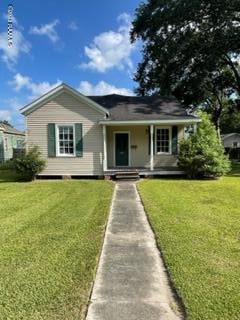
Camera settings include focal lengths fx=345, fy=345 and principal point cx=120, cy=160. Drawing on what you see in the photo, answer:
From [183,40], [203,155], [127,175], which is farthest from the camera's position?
[183,40]

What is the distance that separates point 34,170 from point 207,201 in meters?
8.88

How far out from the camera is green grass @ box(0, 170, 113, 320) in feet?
11.7

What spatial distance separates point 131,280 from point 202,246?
181cm

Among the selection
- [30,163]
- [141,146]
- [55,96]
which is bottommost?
[30,163]

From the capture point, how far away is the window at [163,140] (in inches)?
710

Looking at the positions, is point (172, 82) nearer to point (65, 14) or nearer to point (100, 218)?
point (65, 14)

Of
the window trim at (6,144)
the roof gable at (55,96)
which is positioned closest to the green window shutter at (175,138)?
the roof gable at (55,96)

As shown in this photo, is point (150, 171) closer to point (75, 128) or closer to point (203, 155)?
point (203, 155)

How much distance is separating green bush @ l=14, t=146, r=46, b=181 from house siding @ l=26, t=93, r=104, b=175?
0.50m

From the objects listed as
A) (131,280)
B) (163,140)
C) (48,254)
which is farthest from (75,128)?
(131,280)

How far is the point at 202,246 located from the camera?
5496 millimetres

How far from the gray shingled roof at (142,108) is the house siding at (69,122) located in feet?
4.12

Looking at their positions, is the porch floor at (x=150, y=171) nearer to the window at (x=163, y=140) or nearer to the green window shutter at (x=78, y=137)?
the window at (x=163, y=140)

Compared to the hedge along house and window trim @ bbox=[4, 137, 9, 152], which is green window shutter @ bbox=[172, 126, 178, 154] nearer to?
the hedge along house
